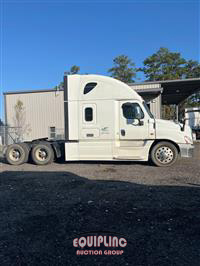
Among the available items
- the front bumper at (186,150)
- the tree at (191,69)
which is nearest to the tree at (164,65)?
the tree at (191,69)

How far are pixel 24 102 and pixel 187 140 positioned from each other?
16.0 meters

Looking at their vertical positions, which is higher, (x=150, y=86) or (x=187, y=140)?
(x=150, y=86)

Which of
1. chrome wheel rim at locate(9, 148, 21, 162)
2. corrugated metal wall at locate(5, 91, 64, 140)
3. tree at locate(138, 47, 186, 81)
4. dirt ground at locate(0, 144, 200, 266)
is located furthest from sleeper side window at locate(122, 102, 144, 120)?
tree at locate(138, 47, 186, 81)

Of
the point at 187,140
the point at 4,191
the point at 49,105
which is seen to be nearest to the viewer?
the point at 4,191

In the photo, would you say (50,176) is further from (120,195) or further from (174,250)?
(174,250)

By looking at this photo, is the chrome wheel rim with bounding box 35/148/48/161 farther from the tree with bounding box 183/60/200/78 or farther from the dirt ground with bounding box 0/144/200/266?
the tree with bounding box 183/60/200/78

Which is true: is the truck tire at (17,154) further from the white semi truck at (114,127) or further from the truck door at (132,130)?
the truck door at (132,130)

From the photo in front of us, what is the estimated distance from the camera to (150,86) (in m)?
15.0

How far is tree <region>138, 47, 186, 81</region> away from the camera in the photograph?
111 ft

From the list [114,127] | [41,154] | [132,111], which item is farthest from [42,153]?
[132,111]

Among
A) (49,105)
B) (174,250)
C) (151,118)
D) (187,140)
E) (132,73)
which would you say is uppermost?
(132,73)

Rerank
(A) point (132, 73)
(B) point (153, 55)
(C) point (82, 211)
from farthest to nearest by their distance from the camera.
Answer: (A) point (132, 73), (B) point (153, 55), (C) point (82, 211)

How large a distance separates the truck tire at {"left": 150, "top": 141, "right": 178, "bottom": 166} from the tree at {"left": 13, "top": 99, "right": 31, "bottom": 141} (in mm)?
14476

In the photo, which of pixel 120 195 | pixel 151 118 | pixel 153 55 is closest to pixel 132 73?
pixel 153 55
